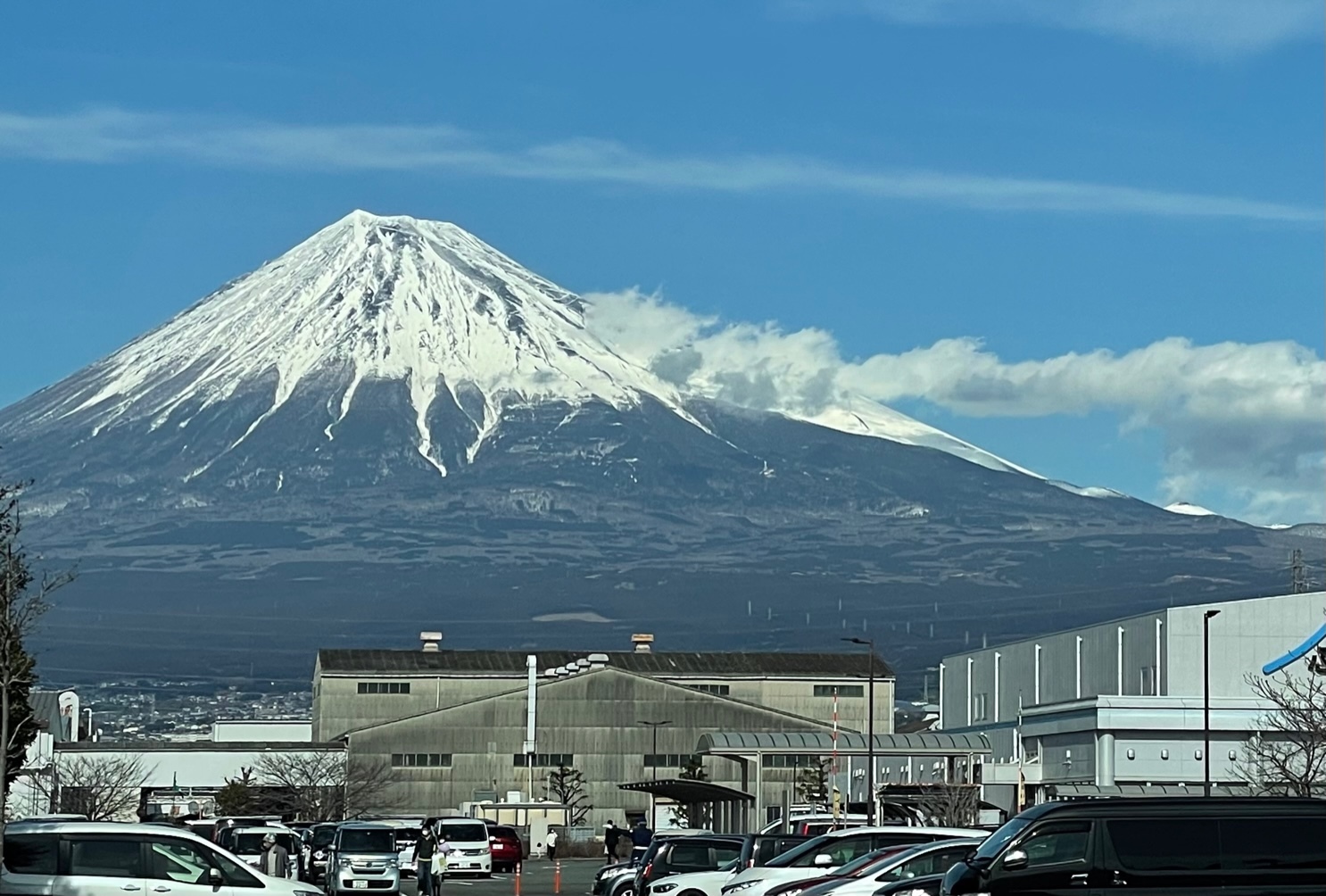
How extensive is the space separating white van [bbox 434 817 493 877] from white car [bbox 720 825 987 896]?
2894cm

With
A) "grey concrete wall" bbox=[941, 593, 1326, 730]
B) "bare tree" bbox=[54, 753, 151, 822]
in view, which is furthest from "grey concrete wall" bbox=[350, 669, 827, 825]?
"grey concrete wall" bbox=[941, 593, 1326, 730]

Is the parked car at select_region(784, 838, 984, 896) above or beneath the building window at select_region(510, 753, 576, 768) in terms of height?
beneath

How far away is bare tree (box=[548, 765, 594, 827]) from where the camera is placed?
4545 inches

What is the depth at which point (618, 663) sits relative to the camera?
458 ft

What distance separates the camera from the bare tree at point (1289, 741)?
51.7m

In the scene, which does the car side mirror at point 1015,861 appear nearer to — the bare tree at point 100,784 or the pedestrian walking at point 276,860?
the pedestrian walking at point 276,860

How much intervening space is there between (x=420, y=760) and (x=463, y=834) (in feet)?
189

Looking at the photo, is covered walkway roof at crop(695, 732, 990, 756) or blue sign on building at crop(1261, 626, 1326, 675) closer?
blue sign on building at crop(1261, 626, 1326, 675)

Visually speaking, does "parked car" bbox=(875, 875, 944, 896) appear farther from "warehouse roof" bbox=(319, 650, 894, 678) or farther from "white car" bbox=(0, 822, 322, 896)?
"warehouse roof" bbox=(319, 650, 894, 678)

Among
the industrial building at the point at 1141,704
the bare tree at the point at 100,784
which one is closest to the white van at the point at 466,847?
the bare tree at the point at 100,784

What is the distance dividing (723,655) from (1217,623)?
56540 millimetres

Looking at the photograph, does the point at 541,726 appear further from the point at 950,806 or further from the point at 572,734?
the point at 950,806

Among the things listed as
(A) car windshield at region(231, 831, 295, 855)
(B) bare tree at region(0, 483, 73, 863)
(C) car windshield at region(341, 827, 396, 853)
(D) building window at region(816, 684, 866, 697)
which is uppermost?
(D) building window at region(816, 684, 866, 697)

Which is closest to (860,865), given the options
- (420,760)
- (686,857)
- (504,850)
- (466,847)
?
(686,857)
